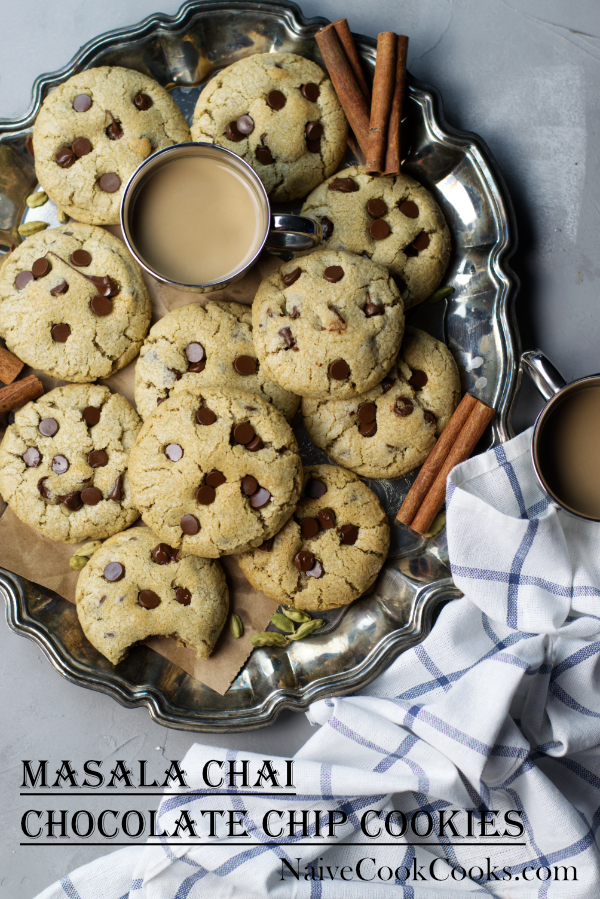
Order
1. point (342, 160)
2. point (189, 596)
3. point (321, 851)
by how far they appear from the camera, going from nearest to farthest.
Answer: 1. point (321, 851)
2. point (189, 596)
3. point (342, 160)

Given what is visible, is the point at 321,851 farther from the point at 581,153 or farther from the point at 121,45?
the point at 121,45

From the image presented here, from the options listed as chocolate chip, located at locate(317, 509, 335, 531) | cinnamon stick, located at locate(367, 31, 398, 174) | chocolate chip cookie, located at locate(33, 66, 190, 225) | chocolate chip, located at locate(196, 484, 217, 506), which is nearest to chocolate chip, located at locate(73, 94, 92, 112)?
chocolate chip cookie, located at locate(33, 66, 190, 225)

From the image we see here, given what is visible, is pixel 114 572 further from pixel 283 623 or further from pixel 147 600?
pixel 283 623

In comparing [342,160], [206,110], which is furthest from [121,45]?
[342,160]

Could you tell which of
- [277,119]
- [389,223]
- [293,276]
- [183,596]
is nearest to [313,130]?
[277,119]

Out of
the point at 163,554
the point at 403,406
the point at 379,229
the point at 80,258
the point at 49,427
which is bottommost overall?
the point at 163,554

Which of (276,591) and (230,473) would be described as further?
(276,591)
